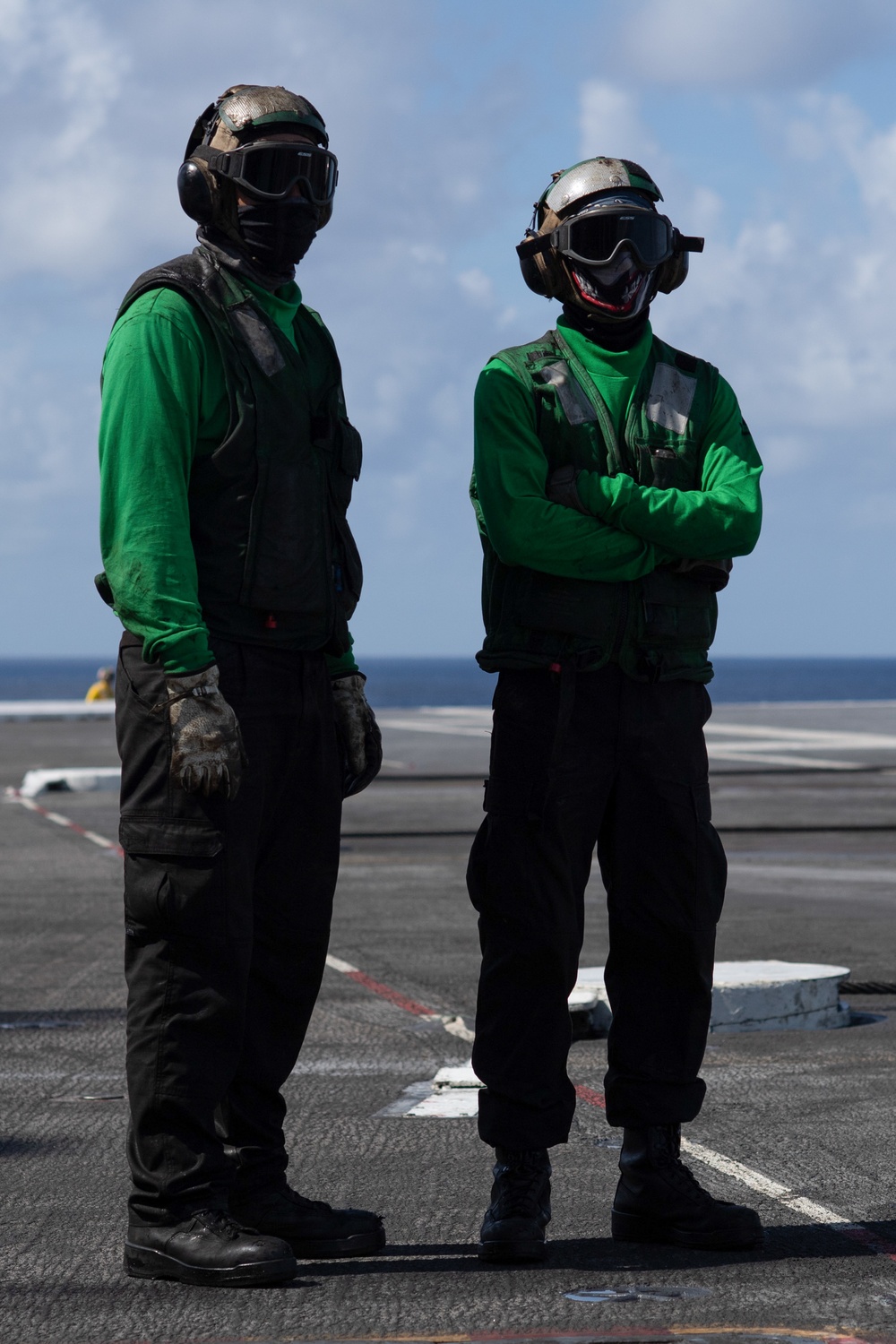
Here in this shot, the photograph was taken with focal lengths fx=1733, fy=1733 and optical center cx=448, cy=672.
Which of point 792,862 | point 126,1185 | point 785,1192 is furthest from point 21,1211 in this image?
point 792,862

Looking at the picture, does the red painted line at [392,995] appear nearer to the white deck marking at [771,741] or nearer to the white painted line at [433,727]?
Answer: the white deck marking at [771,741]

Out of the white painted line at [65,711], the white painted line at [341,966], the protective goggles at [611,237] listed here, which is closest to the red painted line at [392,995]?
the white painted line at [341,966]

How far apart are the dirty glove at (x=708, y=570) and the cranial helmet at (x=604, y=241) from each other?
60 centimetres

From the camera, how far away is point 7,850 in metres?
13.3

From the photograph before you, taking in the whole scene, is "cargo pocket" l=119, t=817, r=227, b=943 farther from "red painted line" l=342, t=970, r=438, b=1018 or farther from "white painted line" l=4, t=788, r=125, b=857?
"white painted line" l=4, t=788, r=125, b=857

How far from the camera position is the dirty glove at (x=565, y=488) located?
154 inches

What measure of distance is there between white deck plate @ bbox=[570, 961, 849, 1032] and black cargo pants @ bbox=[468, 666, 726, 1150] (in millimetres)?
2360

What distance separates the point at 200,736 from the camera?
11.5ft

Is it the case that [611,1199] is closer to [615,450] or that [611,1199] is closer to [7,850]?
[615,450]

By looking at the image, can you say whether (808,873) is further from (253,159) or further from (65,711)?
(65,711)

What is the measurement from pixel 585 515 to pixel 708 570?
35 centimetres

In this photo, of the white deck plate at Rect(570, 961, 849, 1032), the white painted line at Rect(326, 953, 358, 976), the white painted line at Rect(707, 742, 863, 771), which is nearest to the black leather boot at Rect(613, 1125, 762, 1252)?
the white deck plate at Rect(570, 961, 849, 1032)

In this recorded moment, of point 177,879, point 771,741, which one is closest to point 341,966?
point 177,879

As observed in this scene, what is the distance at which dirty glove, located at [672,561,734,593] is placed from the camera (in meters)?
4.00
